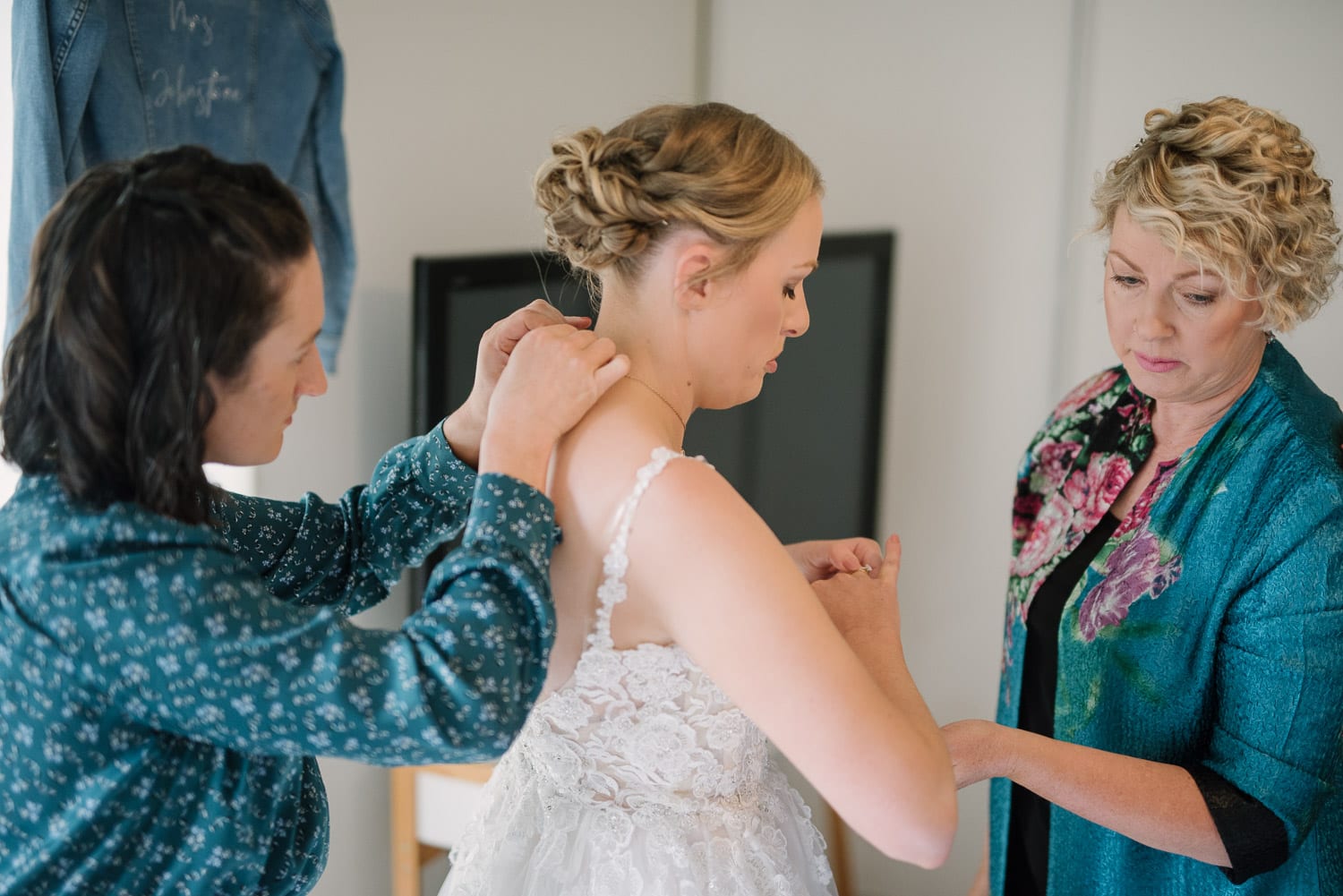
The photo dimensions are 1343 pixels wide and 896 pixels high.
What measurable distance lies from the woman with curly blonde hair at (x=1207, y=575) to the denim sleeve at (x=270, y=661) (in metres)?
0.58

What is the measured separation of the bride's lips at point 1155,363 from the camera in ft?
4.58

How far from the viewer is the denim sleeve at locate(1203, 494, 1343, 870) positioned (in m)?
1.24

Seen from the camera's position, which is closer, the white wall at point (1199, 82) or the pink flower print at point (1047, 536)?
the pink flower print at point (1047, 536)

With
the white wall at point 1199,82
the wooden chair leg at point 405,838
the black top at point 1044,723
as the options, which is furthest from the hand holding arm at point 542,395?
the white wall at point 1199,82

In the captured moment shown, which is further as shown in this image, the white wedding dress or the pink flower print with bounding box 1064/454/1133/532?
the pink flower print with bounding box 1064/454/1133/532

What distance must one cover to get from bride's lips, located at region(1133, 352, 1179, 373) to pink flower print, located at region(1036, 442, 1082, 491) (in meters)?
0.29

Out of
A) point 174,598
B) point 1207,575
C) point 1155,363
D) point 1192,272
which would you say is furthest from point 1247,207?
point 174,598

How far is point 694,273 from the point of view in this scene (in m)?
1.09

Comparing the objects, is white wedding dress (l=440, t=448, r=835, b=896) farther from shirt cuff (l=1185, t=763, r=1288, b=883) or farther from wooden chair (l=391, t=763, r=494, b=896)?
wooden chair (l=391, t=763, r=494, b=896)

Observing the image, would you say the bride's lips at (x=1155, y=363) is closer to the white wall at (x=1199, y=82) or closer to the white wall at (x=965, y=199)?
the white wall at (x=1199, y=82)

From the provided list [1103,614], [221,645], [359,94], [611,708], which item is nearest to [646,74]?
[359,94]

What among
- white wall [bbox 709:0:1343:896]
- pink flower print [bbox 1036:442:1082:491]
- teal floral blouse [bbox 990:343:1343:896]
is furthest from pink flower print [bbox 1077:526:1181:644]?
white wall [bbox 709:0:1343:896]

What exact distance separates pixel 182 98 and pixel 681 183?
1022 millimetres

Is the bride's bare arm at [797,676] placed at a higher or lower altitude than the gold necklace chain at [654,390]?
lower
